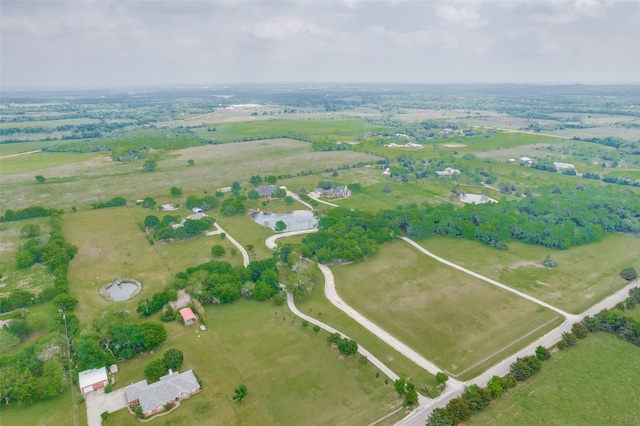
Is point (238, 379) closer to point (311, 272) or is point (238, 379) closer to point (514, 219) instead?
point (311, 272)

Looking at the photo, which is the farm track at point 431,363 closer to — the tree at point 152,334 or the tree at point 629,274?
the tree at point 629,274

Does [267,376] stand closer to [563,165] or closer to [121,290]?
[121,290]

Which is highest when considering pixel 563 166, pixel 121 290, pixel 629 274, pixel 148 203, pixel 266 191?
pixel 563 166

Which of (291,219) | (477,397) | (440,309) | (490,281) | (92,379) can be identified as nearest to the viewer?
(477,397)

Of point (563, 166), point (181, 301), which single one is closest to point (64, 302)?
point (181, 301)

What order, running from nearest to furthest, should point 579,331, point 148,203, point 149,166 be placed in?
point 579,331 → point 148,203 → point 149,166

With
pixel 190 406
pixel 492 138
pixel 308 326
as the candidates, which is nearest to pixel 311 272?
pixel 308 326
